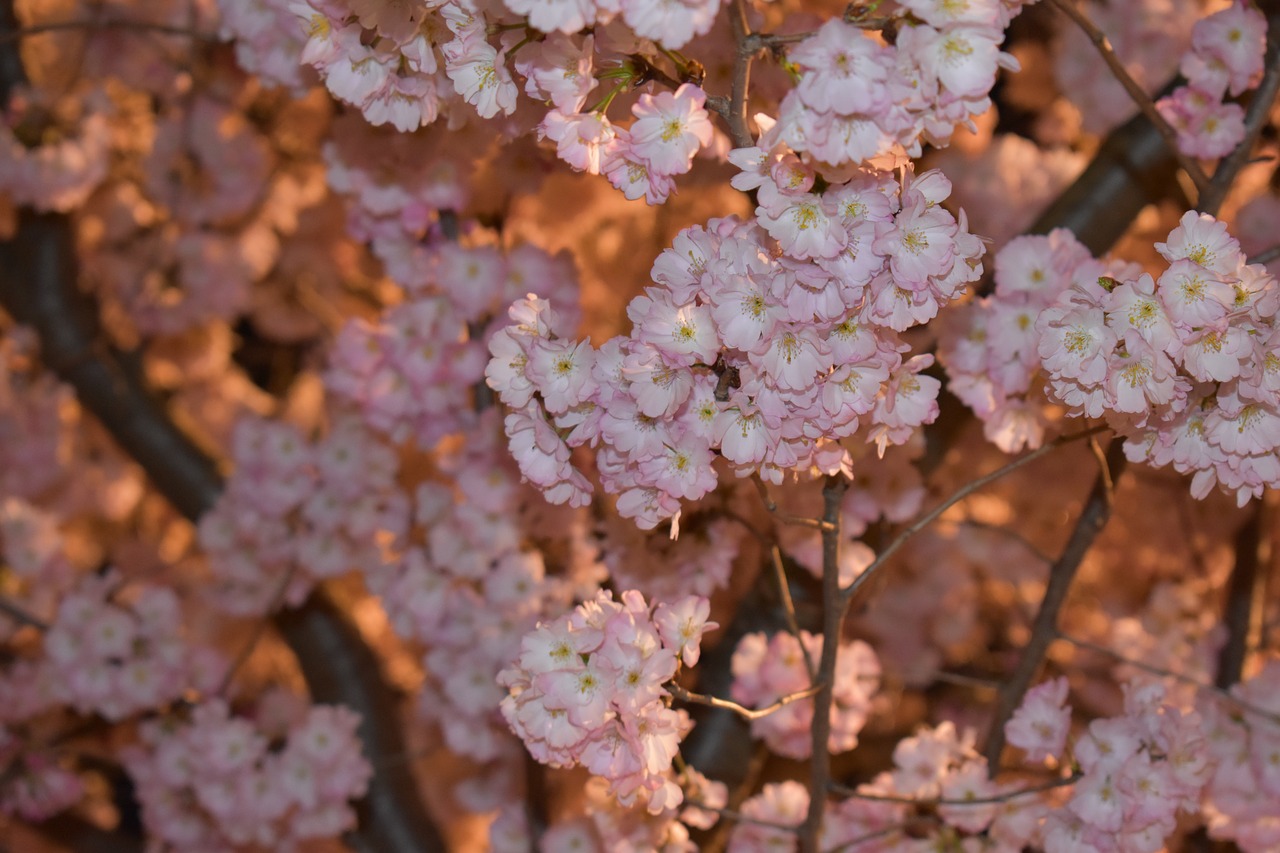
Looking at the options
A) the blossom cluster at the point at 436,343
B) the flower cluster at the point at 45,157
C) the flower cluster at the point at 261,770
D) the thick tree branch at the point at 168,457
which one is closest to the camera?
the blossom cluster at the point at 436,343

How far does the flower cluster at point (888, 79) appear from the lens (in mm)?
716

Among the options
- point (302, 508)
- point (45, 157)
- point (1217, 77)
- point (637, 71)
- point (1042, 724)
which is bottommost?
point (1042, 724)

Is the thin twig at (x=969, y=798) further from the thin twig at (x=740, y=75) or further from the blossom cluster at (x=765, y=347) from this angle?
the thin twig at (x=740, y=75)

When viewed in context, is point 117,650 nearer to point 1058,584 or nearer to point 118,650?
point 118,650

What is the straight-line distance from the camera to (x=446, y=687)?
1.57 metres

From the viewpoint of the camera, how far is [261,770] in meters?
1.73

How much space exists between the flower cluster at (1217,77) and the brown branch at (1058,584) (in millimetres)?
320

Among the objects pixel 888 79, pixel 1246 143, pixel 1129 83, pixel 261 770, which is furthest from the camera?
pixel 261 770

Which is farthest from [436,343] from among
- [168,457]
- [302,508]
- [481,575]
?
[168,457]

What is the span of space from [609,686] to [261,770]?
100 centimetres

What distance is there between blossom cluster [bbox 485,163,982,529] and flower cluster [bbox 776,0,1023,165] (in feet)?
0.16

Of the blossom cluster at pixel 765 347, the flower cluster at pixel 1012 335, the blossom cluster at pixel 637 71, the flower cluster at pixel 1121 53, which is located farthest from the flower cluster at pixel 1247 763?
the flower cluster at pixel 1121 53

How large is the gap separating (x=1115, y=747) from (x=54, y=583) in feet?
6.14

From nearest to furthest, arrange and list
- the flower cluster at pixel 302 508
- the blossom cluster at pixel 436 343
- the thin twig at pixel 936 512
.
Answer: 1. the thin twig at pixel 936 512
2. the blossom cluster at pixel 436 343
3. the flower cluster at pixel 302 508
